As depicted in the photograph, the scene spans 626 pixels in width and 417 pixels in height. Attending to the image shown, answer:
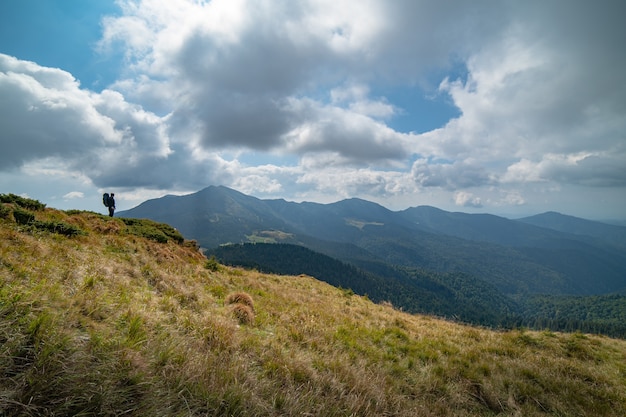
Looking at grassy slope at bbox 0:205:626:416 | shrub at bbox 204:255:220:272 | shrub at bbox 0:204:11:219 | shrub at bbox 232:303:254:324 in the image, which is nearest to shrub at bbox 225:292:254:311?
grassy slope at bbox 0:205:626:416

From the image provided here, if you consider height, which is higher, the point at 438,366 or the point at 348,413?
the point at 348,413

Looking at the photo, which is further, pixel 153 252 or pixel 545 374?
pixel 153 252

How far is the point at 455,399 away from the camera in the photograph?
251 inches

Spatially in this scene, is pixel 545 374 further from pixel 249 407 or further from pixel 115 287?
pixel 115 287

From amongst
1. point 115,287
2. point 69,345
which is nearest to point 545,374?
point 69,345

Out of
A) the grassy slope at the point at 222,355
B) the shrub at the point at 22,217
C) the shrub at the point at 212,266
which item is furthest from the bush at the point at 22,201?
the shrub at the point at 212,266

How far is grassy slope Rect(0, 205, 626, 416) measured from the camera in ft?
10.6

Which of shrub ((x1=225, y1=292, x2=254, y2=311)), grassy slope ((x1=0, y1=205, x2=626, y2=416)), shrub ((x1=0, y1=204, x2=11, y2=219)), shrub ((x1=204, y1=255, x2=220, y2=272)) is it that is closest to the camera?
grassy slope ((x1=0, y1=205, x2=626, y2=416))

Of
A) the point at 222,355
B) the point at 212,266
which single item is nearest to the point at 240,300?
the point at 222,355

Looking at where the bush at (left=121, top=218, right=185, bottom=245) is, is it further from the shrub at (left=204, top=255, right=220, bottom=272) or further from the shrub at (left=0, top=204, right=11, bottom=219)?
the shrub at (left=0, top=204, right=11, bottom=219)

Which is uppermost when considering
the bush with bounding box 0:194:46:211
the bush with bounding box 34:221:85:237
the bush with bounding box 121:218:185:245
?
the bush with bounding box 0:194:46:211

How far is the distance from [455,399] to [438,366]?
1633 millimetres

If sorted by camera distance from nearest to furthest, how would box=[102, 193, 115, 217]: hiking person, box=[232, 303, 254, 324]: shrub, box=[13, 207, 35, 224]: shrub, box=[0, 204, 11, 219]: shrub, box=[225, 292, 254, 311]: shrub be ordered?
1. box=[232, 303, 254, 324]: shrub
2. box=[225, 292, 254, 311]: shrub
3. box=[0, 204, 11, 219]: shrub
4. box=[13, 207, 35, 224]: shrub
5. box=[102, 193, 115, 217]: hiking person

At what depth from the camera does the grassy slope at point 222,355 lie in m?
3.24
